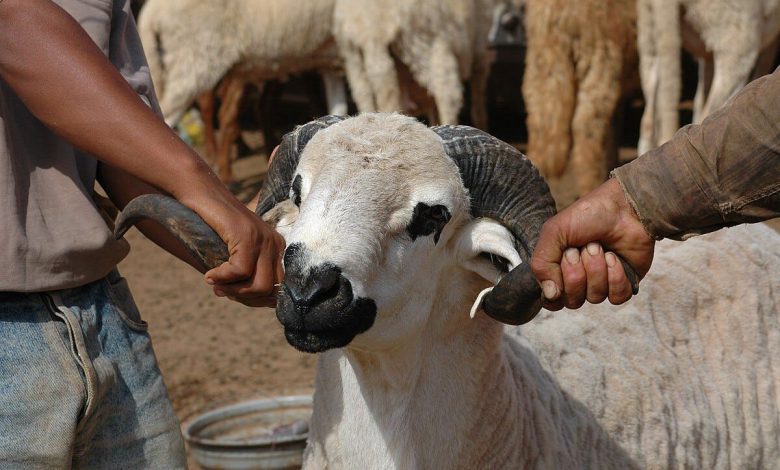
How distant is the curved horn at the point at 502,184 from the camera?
2.79 m

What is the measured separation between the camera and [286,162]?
9.83 ft

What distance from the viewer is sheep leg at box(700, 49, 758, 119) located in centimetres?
852

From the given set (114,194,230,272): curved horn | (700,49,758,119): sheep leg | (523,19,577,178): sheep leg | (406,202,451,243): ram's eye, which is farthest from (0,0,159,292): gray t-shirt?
(700,49,758,119): sheep leg

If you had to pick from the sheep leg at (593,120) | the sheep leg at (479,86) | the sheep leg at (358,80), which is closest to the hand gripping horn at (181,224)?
the sheep leg at (593,120)

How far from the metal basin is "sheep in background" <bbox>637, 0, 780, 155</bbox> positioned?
4.77 meters

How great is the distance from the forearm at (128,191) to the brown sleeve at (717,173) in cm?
111

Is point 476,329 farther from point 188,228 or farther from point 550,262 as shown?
point 188,228

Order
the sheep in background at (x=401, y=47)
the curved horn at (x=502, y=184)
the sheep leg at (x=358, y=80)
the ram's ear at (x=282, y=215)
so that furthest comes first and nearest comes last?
the sheep leg at (x=358, y=80)
the sheep in background at (x=401, y=47)
the ram's ear at (x=282, y=215)
the curved horn at (x=502, y=184)

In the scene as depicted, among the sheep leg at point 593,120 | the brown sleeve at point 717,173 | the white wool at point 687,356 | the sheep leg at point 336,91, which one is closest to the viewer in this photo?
the brown sleeve at point 717,173

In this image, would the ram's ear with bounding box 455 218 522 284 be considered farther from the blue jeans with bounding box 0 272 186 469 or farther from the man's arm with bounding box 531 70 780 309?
the blue jeans with bounding box 0 272 186 469

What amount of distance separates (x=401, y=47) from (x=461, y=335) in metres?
7.59

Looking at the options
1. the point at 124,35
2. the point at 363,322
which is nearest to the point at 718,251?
the point at 363,322

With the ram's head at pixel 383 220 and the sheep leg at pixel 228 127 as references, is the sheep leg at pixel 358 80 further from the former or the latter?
the ram's head at pixel 383 220

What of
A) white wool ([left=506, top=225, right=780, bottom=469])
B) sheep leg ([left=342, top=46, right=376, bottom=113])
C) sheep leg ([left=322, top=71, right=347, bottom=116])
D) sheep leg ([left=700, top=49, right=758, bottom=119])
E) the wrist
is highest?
the wrist
